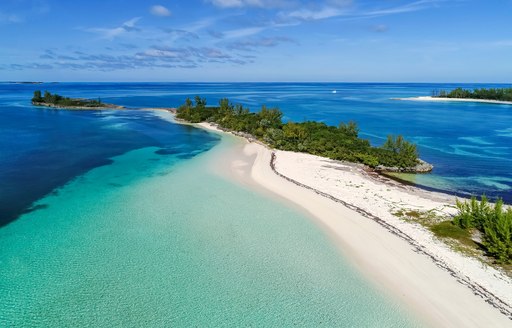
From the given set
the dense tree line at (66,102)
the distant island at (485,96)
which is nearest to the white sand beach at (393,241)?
the dense tree line at (66,102)

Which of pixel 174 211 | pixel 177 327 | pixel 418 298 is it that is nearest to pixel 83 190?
pixel 174 211

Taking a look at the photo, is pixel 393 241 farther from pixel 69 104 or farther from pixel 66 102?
pixel 66 102

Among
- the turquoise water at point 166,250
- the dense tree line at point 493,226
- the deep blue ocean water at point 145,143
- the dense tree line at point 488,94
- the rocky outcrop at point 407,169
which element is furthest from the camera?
the dense tree line at point 488,94

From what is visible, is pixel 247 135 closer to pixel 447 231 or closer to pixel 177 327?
pixel 447 231

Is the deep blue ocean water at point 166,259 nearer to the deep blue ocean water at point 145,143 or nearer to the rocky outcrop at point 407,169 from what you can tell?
the deep blue ocean water at point 145,143

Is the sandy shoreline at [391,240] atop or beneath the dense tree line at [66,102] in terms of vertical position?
beneath

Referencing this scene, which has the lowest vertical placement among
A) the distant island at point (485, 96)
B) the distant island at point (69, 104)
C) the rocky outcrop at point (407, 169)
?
the rocky outcrop at point (407, 169)

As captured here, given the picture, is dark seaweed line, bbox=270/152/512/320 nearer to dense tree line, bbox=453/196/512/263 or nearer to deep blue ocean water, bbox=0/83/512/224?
dense tree line, bbox=453/196/512/263
